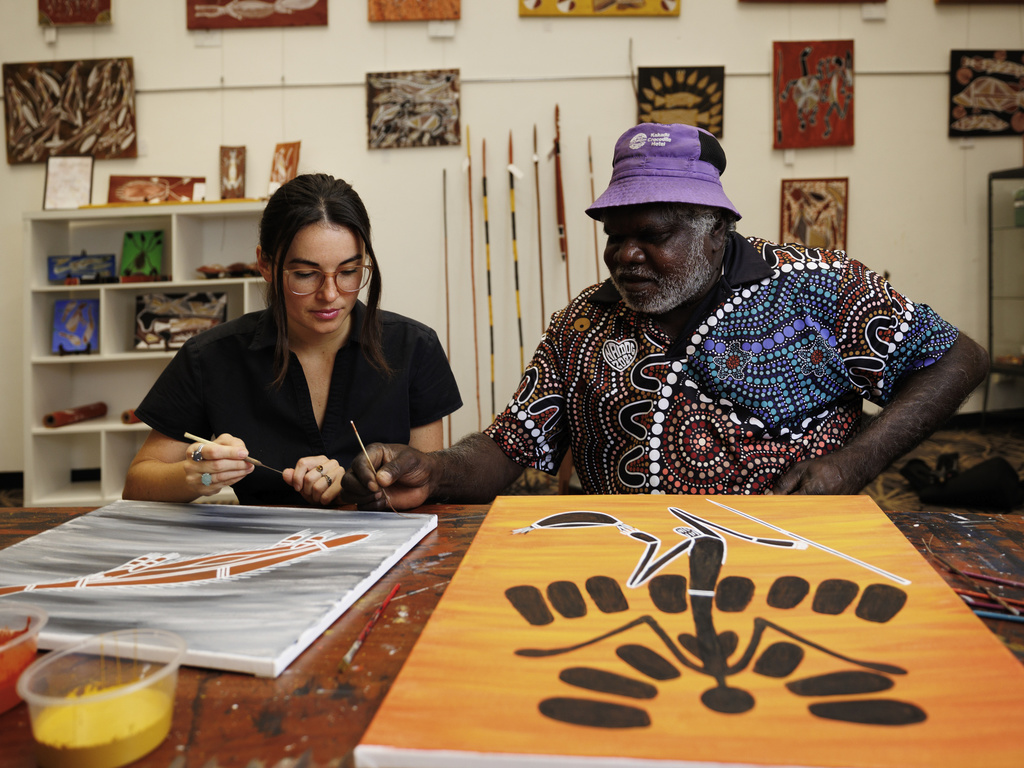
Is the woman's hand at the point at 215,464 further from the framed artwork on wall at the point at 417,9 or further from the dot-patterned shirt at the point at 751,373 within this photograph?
the framed artwork on wall at the point at 417,9

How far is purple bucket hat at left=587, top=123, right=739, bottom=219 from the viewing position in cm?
153

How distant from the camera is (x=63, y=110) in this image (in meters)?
4.29

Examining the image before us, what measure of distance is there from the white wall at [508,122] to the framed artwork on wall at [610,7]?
0.05m

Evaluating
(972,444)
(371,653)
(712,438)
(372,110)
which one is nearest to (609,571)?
(371,653)

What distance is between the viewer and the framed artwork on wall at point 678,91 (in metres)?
4.26

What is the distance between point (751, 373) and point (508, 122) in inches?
125

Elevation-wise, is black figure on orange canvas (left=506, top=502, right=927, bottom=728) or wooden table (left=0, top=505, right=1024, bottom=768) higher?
black figure on orange canvas (left=506, top=502, right=927, bottom=728)

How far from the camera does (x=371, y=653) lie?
0.77 metres

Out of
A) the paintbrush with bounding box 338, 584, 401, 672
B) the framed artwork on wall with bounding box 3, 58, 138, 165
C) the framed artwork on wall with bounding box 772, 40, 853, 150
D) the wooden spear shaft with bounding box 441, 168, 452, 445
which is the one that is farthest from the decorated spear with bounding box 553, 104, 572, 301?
the paintbrush with bounding box 338, 584, 401, 672

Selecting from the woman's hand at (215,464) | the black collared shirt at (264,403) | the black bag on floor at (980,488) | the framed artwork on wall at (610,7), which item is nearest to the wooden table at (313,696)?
the woman's hand at (215,464)

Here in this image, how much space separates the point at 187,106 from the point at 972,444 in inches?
198

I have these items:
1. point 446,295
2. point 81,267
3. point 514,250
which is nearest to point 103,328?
point 81,267

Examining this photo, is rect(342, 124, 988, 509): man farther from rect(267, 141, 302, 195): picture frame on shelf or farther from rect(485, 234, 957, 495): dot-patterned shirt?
rect(267, 141, 302, 195): picture frame on shelf

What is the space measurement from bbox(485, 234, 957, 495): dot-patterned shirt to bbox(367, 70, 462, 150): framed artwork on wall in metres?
3.02
